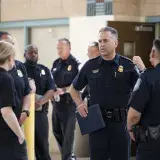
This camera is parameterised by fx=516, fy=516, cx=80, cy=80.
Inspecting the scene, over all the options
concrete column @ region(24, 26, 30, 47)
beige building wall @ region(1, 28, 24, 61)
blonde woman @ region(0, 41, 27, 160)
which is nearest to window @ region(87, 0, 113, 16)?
concrete column @ region(24, 26, 30, 47)

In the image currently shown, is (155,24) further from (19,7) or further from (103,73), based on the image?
(103,73)

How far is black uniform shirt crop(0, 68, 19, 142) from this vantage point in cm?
485

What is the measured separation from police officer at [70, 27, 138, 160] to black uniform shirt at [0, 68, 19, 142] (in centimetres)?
116

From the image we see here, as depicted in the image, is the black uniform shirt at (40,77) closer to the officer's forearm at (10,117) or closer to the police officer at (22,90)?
the police officer at (22,90)

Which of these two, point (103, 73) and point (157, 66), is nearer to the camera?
point (157, 66)

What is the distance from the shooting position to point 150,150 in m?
4.80

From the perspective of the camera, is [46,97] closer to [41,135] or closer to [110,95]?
[41,135]

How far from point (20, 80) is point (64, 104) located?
10.2 feet

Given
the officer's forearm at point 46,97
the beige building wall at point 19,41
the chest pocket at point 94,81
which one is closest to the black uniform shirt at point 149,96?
the chest pocket at point 94,81

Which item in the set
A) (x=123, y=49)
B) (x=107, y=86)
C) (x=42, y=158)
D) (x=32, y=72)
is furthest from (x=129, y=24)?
(x=107, y=86)

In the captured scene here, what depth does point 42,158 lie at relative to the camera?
25.6ft

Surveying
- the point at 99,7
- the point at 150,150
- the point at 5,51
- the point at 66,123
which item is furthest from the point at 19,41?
the point at 150,150

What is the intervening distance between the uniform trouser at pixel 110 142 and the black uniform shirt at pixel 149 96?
955 millimetres

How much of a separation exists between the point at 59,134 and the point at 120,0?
2.62 metres
